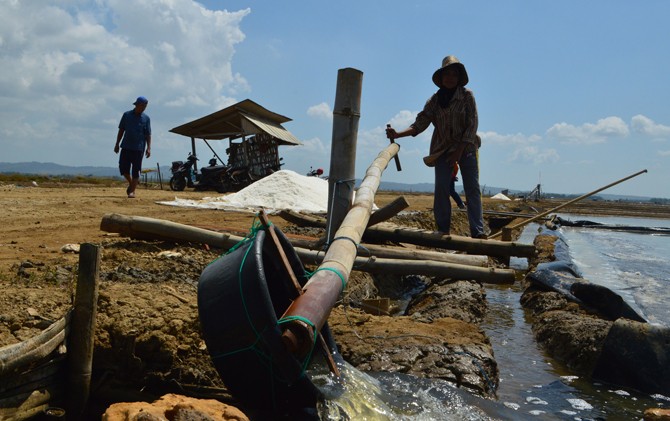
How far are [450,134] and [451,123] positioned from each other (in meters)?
0.14

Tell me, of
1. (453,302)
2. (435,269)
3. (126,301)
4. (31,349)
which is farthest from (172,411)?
(453,302)

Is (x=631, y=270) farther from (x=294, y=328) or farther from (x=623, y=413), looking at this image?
(x=294, y=328)

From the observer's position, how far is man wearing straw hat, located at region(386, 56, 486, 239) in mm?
6359

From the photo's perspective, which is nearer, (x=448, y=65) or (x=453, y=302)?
(x=453, y=302)

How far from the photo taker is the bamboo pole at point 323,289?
2.43m

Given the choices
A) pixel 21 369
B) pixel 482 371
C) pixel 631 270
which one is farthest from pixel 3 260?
pixel 631 270

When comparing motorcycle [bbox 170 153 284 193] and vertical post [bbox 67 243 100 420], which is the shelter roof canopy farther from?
vertical post [bbox 67 243 100 420]

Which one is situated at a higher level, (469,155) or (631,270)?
(469,155)

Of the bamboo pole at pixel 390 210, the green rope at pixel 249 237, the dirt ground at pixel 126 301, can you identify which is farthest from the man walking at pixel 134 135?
the green rope at pixel 249 237

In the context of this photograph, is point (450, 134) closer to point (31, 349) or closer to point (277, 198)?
point (31, 349)

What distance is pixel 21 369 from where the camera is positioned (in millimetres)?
2477

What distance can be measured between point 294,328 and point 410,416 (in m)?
1.07

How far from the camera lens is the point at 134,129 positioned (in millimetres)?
9711

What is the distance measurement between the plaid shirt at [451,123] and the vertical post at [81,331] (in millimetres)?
4549
